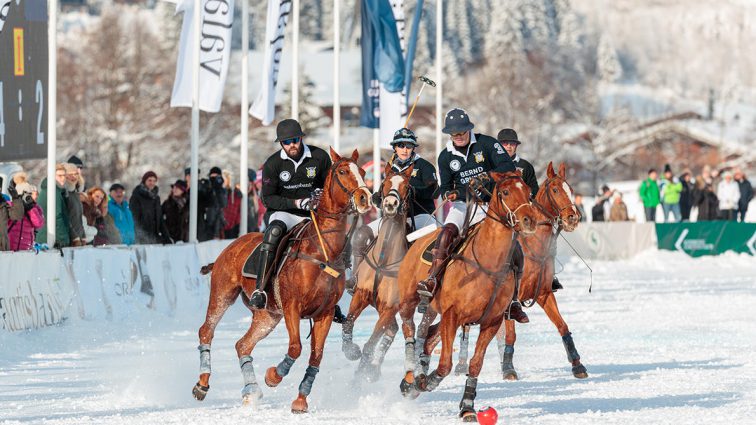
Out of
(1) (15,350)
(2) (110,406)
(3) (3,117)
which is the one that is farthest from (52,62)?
(2) (110,406)

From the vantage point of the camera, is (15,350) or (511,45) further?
(511,45)

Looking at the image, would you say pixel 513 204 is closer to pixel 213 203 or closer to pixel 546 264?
pixel 546 264

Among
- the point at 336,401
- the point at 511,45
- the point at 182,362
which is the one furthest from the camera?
the point at 511,45

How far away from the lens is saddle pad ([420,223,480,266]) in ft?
38.0

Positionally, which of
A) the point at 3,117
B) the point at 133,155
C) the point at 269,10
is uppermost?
the point at 269,10

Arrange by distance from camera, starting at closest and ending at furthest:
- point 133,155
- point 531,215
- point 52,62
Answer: point 531,215
point 52,62
point 133,155

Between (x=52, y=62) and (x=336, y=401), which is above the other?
(x=52, y=62)

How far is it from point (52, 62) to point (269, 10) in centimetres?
713

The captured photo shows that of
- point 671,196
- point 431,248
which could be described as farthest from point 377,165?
point 431,248

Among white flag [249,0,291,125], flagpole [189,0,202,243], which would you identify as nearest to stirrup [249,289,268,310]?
flagpole [189,0,202,243]

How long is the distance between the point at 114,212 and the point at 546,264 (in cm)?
966

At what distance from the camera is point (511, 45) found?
4978 inches

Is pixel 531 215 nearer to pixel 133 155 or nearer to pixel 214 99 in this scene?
pixel 214 99

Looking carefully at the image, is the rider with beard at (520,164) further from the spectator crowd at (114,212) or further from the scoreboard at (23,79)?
the scoreboard at (23,79)
